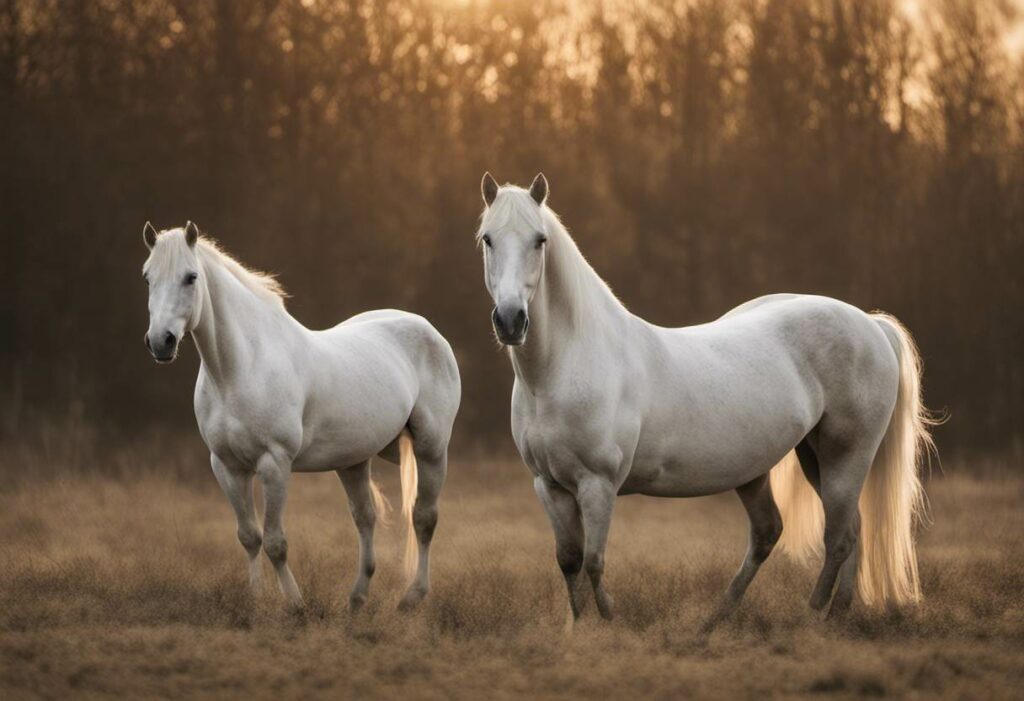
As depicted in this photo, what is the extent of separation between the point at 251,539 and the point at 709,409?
8.14ft

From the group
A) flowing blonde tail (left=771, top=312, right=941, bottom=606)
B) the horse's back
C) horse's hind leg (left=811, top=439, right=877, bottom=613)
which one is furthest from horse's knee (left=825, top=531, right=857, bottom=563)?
the horse's back

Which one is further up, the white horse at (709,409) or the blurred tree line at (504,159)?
the blurred tree line at (504,159)

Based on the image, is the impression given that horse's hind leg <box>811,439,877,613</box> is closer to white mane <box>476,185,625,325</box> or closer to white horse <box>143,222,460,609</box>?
white mane <box>476,185,625,325</box>

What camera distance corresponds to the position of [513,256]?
5.21 meters

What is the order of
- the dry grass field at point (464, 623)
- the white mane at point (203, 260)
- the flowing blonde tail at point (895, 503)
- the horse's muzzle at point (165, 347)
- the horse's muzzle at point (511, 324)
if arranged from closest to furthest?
the dry grass field at point (464, 623) < the horse's muzzle at point (511, 324) < the horse's muzzle at point (165, 347) < the white mane at point (203, 260) < the flowing blonde tail at point (895, 503)

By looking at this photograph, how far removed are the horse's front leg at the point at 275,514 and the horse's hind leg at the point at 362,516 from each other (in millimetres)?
665

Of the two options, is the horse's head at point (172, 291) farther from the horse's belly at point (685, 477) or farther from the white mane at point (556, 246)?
the horse's belly at point (685, 477)

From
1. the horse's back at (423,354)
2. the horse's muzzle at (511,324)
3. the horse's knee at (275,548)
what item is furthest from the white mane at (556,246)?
the horse's back at (423,354)

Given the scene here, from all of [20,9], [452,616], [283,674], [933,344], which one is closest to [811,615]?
[452,616]

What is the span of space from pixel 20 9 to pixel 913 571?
39.1 feet

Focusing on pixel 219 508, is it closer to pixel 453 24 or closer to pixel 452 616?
pixel 452 616

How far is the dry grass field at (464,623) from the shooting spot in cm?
471

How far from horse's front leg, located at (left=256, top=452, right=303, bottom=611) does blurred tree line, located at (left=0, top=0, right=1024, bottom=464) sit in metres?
7.69

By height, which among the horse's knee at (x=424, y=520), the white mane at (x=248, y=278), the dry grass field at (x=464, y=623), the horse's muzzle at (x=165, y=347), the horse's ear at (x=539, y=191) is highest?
the horse's ear at (x=539, y=191)
